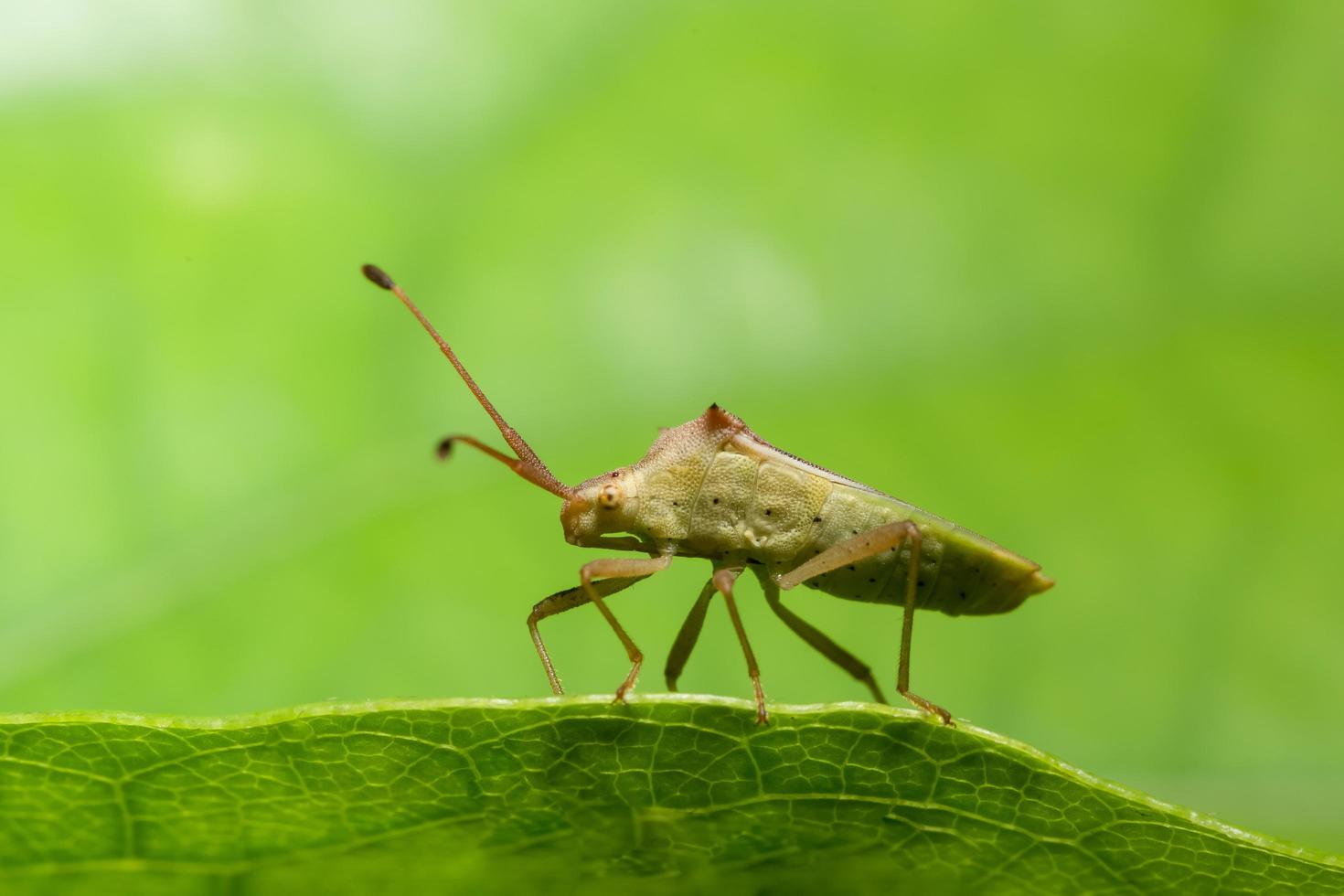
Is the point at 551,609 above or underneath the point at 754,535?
underneath

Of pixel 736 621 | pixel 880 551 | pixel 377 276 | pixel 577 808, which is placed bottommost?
pixel 577 808

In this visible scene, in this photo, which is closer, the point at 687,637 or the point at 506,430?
the point at 506,430

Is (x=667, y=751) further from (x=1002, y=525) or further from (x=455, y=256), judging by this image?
(x=455, y=256)

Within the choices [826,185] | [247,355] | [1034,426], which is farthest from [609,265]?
[1034,426]

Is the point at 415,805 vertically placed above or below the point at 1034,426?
below

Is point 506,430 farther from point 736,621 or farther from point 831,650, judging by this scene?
point 831,650

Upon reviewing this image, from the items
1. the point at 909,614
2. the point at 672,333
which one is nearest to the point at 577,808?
the point at 909,614

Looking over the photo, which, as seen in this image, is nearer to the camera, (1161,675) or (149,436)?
(1161,675)
